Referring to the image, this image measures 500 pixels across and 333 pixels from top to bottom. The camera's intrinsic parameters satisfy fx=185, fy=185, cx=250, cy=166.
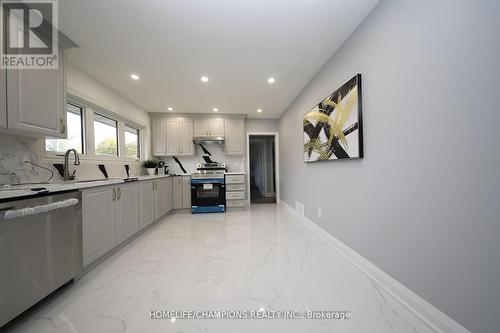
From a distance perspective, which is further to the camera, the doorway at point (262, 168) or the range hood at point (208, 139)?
the doorway at point (262, 168)

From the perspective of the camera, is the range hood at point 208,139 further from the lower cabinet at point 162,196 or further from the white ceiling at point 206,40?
the white ceiling at point 206,40

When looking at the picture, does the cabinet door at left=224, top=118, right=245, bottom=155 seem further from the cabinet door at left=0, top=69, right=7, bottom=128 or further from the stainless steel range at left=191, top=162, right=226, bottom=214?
the cabinet door at left=0, top=69, right=7, bottom=128

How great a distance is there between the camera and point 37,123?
5.29 ft

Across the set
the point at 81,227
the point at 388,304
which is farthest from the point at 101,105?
the point at 388,304

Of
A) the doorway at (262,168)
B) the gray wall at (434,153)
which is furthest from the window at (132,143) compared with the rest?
the gray wall at (434,153)

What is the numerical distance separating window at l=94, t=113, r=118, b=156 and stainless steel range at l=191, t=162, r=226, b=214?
→ 1.57 metres

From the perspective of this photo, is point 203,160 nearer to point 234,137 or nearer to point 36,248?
point 234,137

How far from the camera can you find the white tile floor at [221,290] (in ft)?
3.93

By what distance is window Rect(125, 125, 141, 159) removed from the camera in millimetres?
3719

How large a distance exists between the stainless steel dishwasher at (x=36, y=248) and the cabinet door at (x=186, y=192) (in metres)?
2.67

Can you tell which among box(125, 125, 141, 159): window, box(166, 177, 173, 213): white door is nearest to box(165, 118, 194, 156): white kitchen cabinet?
box(125, 125, 141, 159): window

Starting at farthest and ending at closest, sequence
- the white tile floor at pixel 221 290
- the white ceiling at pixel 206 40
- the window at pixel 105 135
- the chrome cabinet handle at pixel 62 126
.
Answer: the window at pixel 105 135 < the chrome cabinet handle at pixel 62 126 < the white ceiling at pixel 206 40 < the white tile floor at pixel 221 290

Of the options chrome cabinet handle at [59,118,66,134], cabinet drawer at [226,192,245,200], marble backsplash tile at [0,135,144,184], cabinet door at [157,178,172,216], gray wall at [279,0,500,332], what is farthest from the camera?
cabinet drawer at [226,192,245,200]

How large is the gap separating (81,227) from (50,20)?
6.15ft
